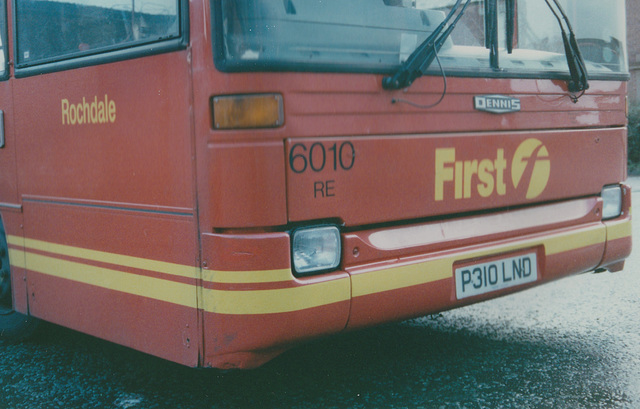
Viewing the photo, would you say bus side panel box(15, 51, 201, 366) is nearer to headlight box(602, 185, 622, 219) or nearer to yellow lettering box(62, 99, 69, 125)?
yellow lettering box(62, 99, 69, 125)

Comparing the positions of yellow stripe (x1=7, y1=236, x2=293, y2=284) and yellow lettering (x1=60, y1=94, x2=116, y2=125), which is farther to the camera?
yellow lettering (x1=60, y1=94, x2=116, y2=125)

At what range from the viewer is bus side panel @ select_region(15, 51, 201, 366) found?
10.2 ft

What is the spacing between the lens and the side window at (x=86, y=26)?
3.14 metres

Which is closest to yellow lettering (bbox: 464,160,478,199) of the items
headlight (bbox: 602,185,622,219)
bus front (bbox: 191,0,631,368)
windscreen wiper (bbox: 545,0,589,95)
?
bus front (bbox: 191,0,631,368)

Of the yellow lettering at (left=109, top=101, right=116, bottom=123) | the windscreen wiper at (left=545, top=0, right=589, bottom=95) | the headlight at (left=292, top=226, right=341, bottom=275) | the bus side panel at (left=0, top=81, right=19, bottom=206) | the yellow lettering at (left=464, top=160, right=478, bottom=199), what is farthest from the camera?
the bus side panel at (left=0, top=81, right=19, bottom=206)

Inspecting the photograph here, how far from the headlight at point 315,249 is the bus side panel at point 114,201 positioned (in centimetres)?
41

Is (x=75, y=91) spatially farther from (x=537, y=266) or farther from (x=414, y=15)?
(x=537, y=266)

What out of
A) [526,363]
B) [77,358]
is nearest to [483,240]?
[526,363]

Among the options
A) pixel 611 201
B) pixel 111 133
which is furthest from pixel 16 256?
pixel 611 201

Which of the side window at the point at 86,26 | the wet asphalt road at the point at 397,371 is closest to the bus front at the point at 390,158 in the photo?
the side window at the point at 86,26

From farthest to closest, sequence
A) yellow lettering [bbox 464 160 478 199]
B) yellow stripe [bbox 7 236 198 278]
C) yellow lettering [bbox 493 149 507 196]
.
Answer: yellow lettering [bbox 493 149 507 196], yellow lettering [bbox 464 160 478 199], yellow stripe [bbox 7 236 198 278]

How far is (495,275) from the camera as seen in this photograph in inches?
146

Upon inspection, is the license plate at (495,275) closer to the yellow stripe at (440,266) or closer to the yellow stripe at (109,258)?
the yellow stripe at (440,266)

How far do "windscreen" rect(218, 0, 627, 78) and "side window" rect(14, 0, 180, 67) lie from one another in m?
0.36
